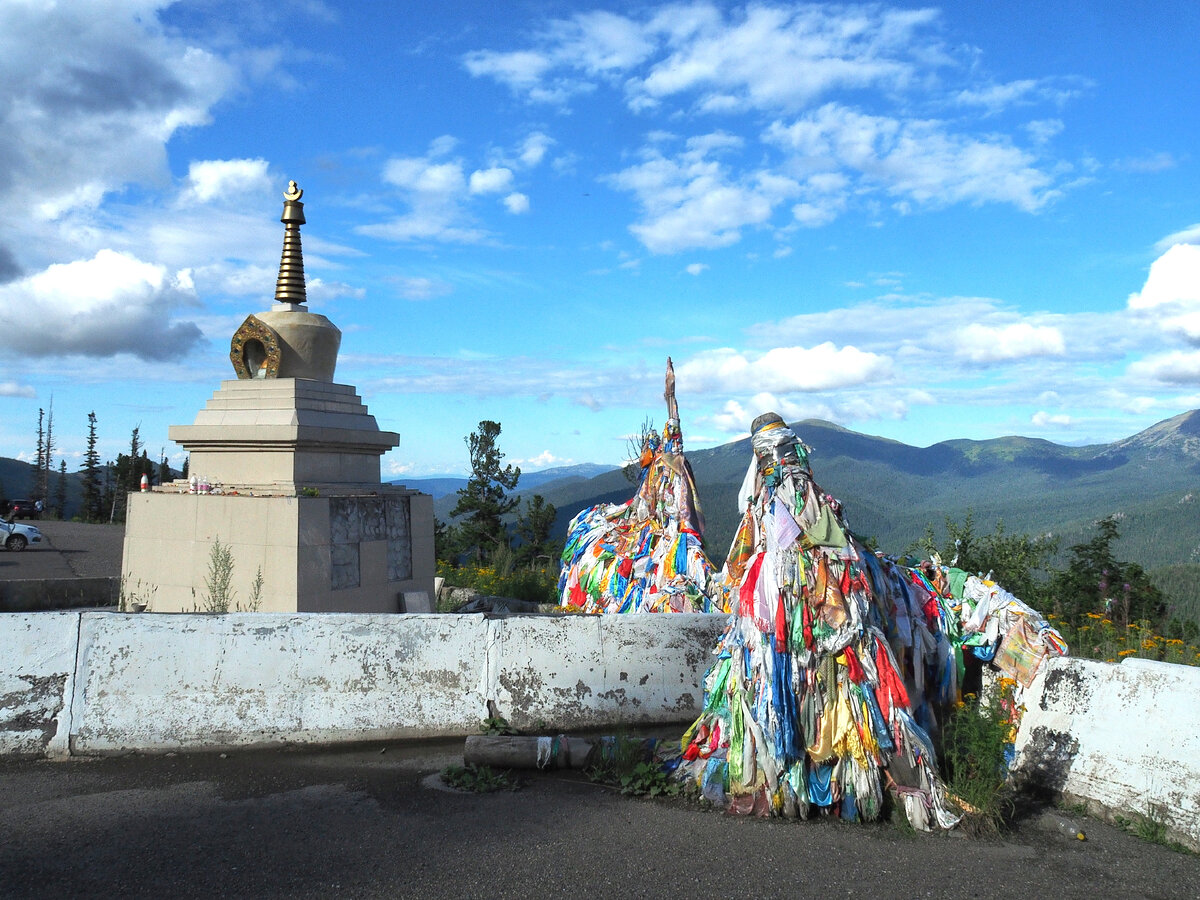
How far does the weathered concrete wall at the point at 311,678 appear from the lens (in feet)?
18.3

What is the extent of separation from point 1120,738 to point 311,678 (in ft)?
16.8

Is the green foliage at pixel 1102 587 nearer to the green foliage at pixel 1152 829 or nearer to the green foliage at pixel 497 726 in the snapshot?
the green foliage at pixel 1152 829

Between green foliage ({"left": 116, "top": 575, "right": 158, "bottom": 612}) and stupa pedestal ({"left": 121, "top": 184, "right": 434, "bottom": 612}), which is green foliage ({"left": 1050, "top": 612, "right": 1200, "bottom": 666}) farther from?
green foliage ({"left": 116, "top": 575, "right": 158, "bottom": 612})

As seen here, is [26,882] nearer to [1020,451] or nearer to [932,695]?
[932,695]

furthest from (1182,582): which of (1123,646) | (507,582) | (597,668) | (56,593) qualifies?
(56,593)

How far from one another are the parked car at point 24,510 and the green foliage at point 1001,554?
34120 millimetres

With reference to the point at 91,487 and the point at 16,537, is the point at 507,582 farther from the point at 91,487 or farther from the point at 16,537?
the point at 91,487

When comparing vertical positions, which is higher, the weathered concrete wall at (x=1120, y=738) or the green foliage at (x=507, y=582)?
the green foliage at (x=507, y=582)

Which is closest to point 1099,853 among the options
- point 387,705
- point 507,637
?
point 507,637

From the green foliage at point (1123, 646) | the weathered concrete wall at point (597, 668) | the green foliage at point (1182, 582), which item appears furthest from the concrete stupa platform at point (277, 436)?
the green foliage at point (1182, 582)

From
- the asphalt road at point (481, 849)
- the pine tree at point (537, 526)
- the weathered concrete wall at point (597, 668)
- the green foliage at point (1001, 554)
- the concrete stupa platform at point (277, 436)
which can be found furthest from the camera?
the pine tree at point (537, 526)

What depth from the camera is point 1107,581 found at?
35.4ft

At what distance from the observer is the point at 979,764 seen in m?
4.57

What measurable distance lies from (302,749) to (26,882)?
6.42 ft
